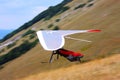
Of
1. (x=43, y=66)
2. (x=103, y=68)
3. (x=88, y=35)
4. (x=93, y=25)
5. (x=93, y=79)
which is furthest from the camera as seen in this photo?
(x=93, y=25)

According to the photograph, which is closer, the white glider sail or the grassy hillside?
the grassy hillside

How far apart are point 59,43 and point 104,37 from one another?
5926cm

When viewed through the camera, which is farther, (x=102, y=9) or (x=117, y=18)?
(x=102, y=9)

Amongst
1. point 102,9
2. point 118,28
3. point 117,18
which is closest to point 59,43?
point 118,28

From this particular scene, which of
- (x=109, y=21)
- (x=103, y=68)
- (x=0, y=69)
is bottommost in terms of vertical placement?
(x=0, y=69)

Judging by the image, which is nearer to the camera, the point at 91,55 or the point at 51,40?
the point at 51,40

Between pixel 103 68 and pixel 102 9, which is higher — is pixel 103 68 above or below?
above

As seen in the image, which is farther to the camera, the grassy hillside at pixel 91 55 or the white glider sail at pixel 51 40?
the white glider sail at pixel 51 40

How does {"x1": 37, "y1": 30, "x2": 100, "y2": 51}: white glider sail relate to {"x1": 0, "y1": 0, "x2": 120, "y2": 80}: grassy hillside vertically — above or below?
above

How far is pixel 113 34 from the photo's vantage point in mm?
88812

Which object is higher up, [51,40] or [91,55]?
[51,40]

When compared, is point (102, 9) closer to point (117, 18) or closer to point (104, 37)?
point (117, 18)

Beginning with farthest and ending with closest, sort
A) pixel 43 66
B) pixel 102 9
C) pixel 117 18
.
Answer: pixel 102 9
pixel 117 18
pixel 43 66

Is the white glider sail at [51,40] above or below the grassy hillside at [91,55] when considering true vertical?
above
